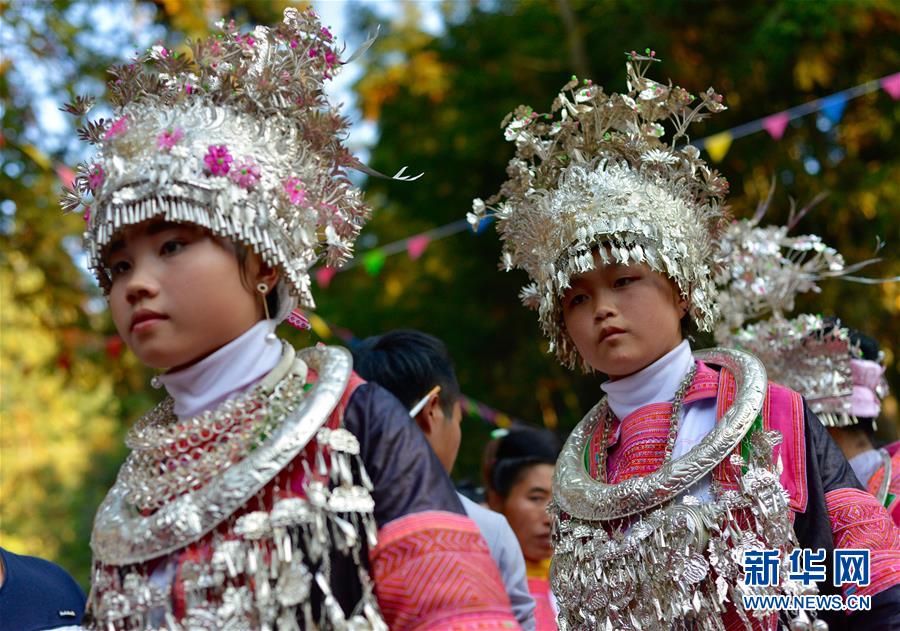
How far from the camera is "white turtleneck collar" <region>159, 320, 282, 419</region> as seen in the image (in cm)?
209

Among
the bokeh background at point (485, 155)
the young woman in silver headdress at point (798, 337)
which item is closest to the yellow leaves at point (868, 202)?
the bokeh background at point (485, 155)

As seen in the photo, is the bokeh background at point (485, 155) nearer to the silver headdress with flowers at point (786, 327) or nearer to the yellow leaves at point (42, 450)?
the silver headdress with flowers at point (786, 327)

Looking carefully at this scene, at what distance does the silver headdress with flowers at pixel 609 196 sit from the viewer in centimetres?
285

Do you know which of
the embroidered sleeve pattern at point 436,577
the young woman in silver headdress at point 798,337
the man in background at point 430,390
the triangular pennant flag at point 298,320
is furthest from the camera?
the young woman in silver headdress at point 798,337

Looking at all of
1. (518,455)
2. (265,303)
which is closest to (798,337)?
(518,455)

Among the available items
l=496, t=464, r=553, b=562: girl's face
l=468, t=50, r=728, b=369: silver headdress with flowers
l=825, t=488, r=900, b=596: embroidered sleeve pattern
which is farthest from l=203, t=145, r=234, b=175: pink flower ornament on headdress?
l=496, t=464, r=553, b=562: girl's face

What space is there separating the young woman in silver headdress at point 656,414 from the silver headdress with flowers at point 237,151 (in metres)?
0.77

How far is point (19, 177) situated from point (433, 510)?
311 inches

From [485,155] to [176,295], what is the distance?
31.5 ft

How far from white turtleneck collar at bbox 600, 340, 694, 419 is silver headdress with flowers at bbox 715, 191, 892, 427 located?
4.97 ft

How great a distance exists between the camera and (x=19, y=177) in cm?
887

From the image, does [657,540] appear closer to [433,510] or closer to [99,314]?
[433,510]

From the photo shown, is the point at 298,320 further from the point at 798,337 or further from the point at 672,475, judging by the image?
the point at 798,337

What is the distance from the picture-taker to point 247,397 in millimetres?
2035
